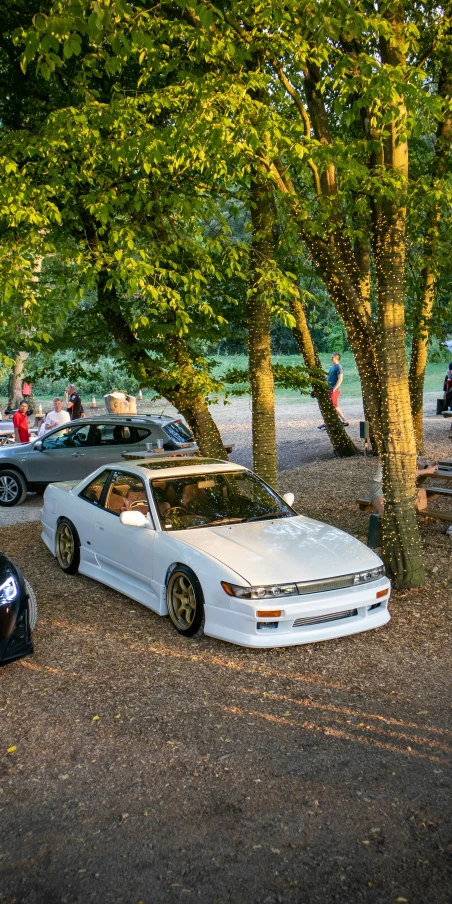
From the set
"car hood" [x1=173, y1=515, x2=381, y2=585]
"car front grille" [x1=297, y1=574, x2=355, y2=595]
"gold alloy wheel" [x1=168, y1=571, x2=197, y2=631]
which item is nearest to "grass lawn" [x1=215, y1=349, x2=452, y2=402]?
"car hood" [x1=173, y1=515, x2=381, y2=585]

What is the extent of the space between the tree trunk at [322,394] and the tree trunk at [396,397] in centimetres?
847

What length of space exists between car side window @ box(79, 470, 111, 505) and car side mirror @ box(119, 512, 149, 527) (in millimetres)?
1281

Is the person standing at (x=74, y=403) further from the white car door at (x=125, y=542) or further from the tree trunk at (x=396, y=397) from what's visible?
the tree trunk at (x=396, y=397)

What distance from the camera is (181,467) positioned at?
8422mm

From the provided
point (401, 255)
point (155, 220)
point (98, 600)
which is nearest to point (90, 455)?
point (155, 220)

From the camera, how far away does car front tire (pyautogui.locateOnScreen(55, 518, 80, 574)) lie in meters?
9.06

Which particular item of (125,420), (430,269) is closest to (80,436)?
(125,420)

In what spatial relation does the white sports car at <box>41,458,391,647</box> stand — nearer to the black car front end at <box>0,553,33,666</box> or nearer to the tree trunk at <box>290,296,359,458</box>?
the black car front end at <box>0,553,33,666</box>

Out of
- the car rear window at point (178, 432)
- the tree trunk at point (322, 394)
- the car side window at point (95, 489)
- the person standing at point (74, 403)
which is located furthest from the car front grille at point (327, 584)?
the person standing at point (74, 403)

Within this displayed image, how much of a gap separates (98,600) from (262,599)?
7.99 ft

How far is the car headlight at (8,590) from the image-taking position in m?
6.20

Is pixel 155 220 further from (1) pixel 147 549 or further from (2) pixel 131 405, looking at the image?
(2) pixel 131 405

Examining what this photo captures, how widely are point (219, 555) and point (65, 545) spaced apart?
3026mm

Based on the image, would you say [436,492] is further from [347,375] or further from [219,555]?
[347,375]
